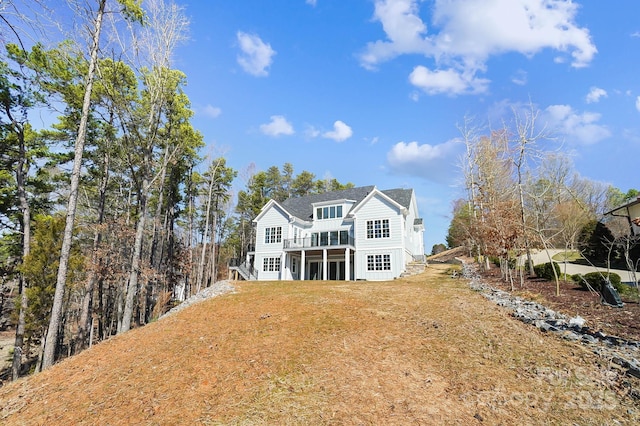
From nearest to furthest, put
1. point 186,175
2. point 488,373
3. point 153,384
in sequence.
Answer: point 488,373 → point 153,384 → point 186,175

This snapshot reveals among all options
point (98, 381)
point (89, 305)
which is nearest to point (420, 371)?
point (98, 381)

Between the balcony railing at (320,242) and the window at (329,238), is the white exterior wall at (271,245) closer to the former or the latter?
the balcony railing at (320,242)

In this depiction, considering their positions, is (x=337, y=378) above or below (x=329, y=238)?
below

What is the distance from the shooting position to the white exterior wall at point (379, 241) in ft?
69.2

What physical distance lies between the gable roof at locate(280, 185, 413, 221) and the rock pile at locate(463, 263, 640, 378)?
49.5 feet

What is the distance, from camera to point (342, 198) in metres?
25.8

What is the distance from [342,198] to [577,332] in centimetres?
2003

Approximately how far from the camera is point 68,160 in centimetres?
1694

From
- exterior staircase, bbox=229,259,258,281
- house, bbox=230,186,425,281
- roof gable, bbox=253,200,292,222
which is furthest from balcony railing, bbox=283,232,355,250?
exterior staircase, bbox=229,259,258,281

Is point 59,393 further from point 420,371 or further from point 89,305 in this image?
point 89,305

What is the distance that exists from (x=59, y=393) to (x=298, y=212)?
860 inches

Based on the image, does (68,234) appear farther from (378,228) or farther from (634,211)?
(634,211)

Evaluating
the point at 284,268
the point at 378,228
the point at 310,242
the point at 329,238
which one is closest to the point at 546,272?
the point at 378,228

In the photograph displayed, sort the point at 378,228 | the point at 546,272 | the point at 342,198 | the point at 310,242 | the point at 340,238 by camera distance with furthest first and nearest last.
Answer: the point at 342,198 < the point at 310,242 < the point at 340,238 < the point at 378,228 < the point at 546,272
